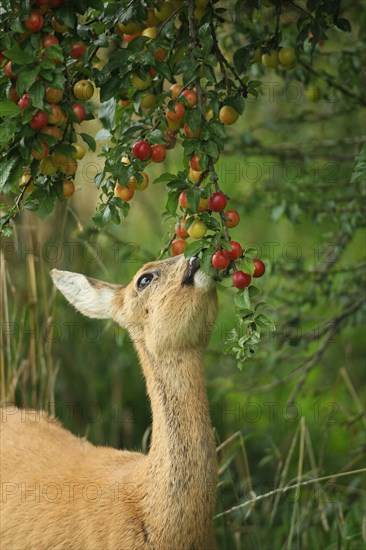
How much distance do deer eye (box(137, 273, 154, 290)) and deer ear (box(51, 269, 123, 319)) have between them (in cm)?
28

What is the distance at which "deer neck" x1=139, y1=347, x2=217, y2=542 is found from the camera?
3301 mm

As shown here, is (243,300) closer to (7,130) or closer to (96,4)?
(7,130)

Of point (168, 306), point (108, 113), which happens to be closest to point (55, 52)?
point (108, 113)

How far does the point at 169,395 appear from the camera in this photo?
3.40 metres

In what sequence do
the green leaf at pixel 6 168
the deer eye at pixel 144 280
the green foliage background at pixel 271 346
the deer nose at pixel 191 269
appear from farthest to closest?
the green foliage background at pixel 271 346, the deer eye at pixel 144 280, the deer nose at pixel 191 269, the green leaf at pixel 6 168

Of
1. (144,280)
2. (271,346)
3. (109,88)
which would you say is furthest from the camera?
(271,346)

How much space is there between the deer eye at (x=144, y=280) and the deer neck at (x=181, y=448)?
33 cm

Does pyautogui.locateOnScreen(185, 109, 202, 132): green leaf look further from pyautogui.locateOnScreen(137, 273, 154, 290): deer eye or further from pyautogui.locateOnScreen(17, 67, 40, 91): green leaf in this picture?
pyautogui.locateOnScreen(137, 273, 154, 290): deer eye

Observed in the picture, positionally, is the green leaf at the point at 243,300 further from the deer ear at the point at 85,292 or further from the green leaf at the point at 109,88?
the deer ear at the point at 85,292

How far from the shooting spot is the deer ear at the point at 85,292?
3.92 m

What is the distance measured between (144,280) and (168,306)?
0.26 metres

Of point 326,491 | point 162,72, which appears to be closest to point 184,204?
point 162,72

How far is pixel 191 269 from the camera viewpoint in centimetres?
333

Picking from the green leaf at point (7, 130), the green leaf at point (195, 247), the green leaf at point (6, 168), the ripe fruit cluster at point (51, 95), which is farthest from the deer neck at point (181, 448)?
the green leaf at point (7, 130)
